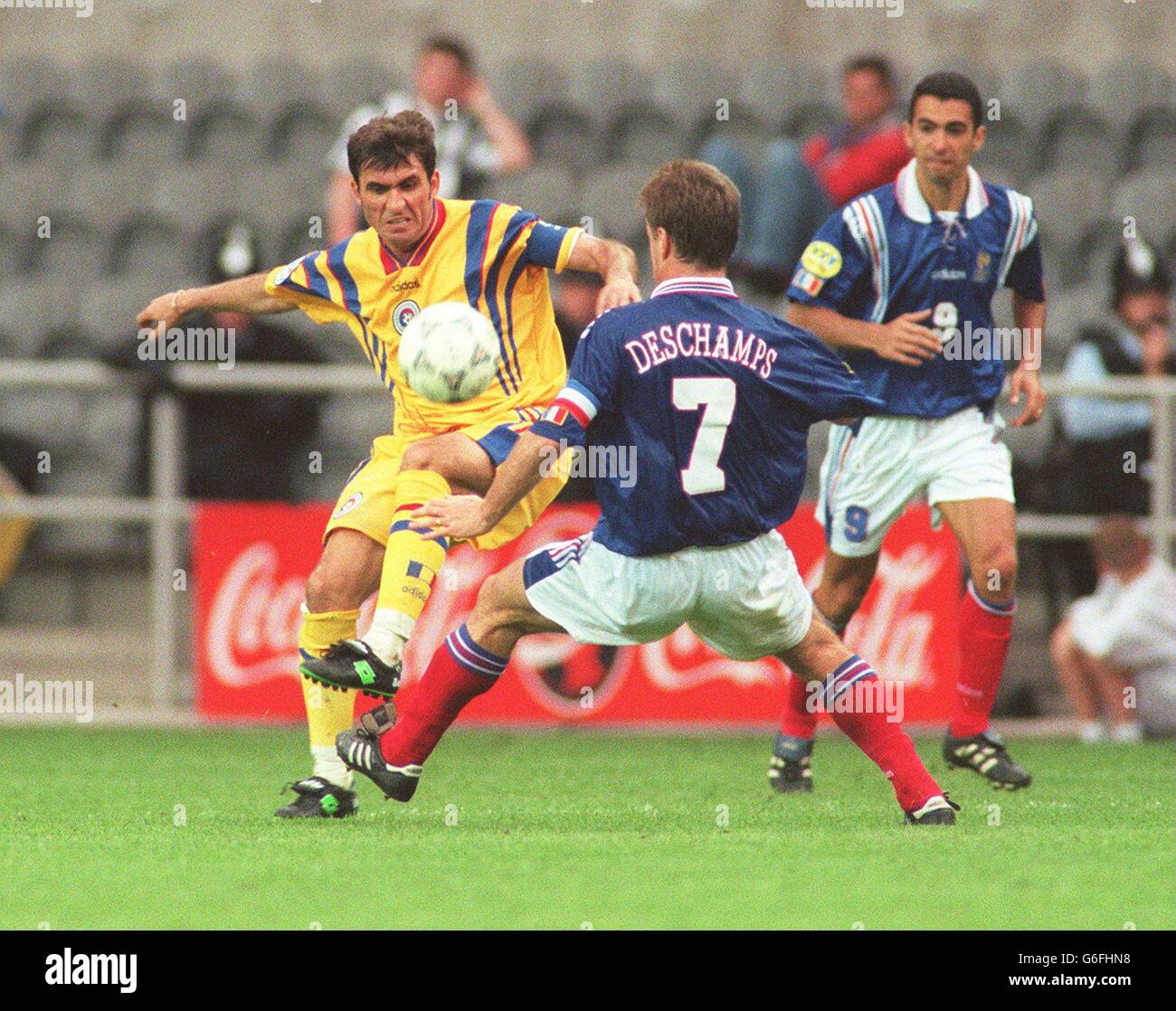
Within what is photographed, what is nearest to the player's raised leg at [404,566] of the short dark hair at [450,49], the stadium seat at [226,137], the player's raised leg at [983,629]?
the player's raised leg at [983,629]

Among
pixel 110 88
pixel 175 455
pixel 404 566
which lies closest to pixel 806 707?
pixel 404 566

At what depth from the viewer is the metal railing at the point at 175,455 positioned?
33.1 feet

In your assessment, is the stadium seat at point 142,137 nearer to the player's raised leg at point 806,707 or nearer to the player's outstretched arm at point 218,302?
the player's outstretched arm at point 218,302

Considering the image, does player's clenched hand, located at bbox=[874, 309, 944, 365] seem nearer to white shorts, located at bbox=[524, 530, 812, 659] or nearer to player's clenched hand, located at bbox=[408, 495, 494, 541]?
white shorts, located at bbox=[524, 530, 812, 659]

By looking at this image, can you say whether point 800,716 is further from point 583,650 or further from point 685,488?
point 583,650

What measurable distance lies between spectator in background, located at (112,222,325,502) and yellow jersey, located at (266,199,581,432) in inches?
154

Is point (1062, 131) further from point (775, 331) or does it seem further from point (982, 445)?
point (775, 331)

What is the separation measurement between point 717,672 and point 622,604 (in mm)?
4217

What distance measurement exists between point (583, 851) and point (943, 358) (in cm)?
256

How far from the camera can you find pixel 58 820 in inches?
247

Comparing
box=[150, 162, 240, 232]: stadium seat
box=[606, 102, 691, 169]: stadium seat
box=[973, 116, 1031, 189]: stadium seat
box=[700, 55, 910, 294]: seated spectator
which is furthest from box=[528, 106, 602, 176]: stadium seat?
box=[973, 116, 1031, 189]: stadium seat

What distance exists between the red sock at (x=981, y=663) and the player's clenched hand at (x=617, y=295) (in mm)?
1893

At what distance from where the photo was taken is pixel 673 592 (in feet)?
18.6

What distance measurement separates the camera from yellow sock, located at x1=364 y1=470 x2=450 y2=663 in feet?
19.1
